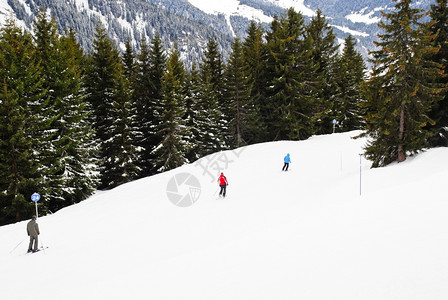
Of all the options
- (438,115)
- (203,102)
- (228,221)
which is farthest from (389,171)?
(203,102)

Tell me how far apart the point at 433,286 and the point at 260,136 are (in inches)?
1376

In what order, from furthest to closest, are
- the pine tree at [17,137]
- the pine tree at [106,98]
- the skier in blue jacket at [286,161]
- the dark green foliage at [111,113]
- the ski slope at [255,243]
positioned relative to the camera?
the pine tree at [106,98]
the dark green foliage at [111,113]
the skier in blue jacket at [286,161]
the pine tree at [17,137]
the ski slope at [255,243]

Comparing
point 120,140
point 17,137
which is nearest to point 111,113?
point 120,140

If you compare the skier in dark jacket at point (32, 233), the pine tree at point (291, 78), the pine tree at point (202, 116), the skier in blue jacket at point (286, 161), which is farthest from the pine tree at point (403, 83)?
the pine tree at point (202, 116)

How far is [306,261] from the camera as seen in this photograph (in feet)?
19.2

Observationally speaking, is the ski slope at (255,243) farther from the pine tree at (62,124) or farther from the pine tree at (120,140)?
the pine tree at (120,140)

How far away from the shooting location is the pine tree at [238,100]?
33.5m

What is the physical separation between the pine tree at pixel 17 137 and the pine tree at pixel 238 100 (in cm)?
2067

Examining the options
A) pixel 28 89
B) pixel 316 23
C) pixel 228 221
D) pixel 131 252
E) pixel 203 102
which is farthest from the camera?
pixel 316 23

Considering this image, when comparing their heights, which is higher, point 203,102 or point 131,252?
point 203,102

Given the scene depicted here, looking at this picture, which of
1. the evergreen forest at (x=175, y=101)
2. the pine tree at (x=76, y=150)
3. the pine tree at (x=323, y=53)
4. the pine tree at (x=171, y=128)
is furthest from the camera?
the pine tree at (x=323, y=53)

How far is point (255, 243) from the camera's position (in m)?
7.43

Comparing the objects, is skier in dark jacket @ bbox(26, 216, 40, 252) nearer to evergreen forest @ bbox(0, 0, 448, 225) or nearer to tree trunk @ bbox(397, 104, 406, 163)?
evergreen forest @ bbox(0, 0, 448, 225)

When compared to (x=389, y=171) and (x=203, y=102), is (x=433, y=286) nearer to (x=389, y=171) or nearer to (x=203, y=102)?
(x=389, y=171)
